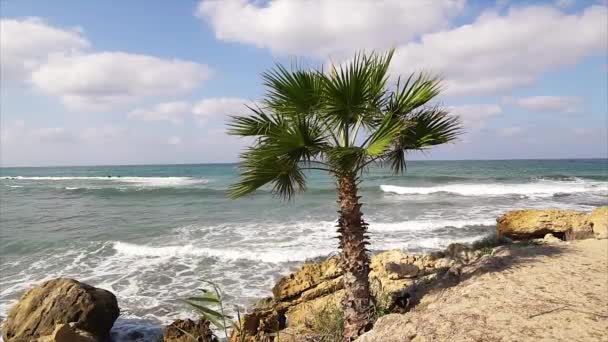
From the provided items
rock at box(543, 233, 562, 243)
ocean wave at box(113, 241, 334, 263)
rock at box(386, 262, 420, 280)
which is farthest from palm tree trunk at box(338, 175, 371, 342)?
ocean wave at box(113, 241, 334, 263)

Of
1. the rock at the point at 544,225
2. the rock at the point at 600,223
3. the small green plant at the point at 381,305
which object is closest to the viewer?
the small green plant at the point at 381,305

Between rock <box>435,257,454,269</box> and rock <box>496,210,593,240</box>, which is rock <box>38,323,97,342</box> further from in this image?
rock <box>496,210,593,240</box>

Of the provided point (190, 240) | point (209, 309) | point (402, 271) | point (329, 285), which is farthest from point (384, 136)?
point (190, 240)

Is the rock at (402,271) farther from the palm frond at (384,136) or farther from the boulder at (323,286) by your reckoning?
the palm frond at (384,136)

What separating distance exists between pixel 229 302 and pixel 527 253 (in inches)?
225

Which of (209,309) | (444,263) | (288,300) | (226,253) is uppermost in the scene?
(209,309)

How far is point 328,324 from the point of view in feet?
17.4

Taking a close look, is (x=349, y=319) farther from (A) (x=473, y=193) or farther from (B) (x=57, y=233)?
(A) (x=473, y=193)

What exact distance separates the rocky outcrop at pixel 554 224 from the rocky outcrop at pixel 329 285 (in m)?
2.37

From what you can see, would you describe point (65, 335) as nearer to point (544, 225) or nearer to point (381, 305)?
point (381, 305)

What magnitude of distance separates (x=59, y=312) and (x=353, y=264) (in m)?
5.12

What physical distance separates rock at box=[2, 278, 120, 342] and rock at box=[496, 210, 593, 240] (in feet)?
28.4

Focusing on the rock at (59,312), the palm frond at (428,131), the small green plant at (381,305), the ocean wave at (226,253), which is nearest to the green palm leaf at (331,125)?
the palm frond at (428,131)

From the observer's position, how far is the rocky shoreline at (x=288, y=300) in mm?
5562
